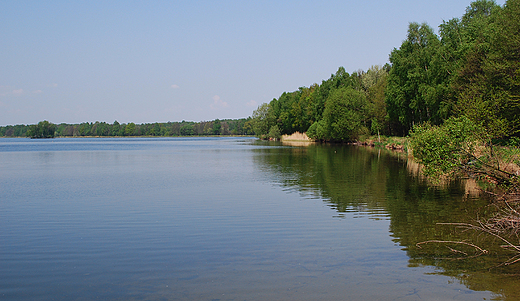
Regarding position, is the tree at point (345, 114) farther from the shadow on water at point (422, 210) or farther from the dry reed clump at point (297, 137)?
the shadow on water at point (422, 210)

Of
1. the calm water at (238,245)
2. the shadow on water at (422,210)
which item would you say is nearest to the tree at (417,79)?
the shadow on water at (422,210)

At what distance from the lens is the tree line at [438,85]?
32.3m

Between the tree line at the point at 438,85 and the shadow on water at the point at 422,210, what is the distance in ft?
15.6

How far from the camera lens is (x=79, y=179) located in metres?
29.0

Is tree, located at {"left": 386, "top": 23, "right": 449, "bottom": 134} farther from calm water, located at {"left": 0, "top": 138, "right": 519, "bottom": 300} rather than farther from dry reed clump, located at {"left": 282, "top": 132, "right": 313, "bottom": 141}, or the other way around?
dry reed clump, located at {"left": 282, "top": 132, "right": 313, "bottom": 141}

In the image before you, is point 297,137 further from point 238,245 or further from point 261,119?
point 238,245

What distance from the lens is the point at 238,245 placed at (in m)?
11.7

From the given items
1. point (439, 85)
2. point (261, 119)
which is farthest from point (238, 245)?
point (261, 119)

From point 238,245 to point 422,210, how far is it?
28.9 ft

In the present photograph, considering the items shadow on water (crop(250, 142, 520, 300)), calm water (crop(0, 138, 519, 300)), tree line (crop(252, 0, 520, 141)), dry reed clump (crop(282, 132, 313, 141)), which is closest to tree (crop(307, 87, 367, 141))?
tree line (crop(252, 0, 520, 141))

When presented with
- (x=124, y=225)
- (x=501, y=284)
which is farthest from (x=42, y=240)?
(x=501, y=284)

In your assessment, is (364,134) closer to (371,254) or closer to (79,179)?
(79,179)

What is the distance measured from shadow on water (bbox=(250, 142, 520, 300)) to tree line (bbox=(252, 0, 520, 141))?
4.76 metres

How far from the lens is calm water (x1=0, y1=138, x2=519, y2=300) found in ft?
27.5
